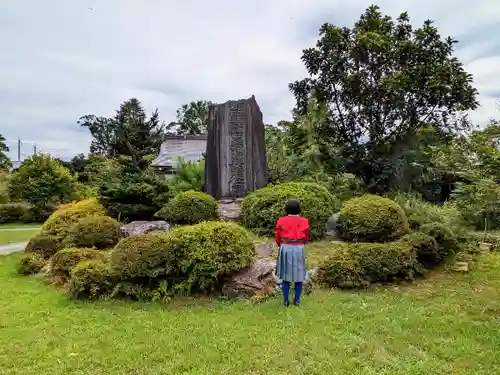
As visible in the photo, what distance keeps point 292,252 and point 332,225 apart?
3567mm

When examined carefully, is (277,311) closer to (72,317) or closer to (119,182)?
(72,317)

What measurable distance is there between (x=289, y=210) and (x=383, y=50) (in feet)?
37.5

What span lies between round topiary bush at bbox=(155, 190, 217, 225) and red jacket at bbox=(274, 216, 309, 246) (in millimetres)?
3529

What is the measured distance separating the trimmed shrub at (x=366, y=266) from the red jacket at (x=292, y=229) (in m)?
0.89

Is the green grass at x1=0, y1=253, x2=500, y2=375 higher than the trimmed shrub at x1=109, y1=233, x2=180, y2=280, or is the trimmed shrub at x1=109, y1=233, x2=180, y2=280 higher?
the trimmed shrub at x1=109, y1=233, x2=180, y2=280

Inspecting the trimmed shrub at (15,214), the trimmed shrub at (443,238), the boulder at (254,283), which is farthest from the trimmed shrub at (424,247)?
the trimmed shrub at (15,214)

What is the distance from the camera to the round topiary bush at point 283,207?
7973 mm

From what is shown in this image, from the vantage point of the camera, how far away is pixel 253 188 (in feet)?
33.2

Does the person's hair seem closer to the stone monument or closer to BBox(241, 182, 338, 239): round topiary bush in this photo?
BBox(241, 182, 338, 239): round topiary bush

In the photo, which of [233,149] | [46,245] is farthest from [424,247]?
[46,245]

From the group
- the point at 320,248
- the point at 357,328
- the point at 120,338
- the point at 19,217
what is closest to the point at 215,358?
the point at 120,338

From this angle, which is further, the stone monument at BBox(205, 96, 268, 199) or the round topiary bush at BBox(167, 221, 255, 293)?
the stone monument at BBox(205, 96, 268, 199)

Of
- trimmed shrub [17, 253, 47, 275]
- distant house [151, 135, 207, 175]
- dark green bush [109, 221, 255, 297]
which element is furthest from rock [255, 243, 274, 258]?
distant house [151, 135, 207, 175]

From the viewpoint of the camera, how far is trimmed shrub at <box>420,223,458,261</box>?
21.0 ft
